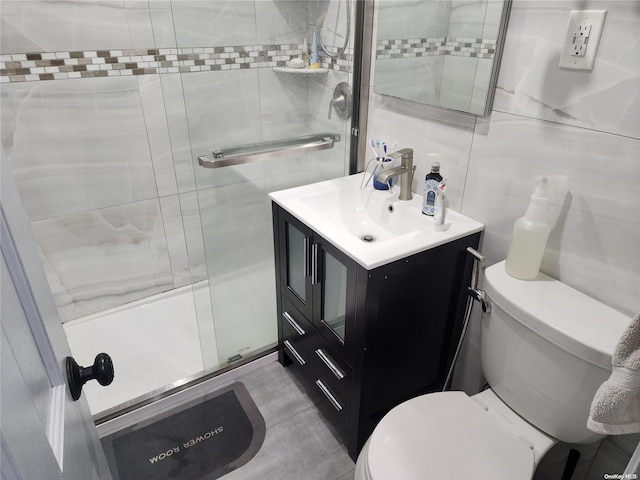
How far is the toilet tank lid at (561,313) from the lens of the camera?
975 millimetres

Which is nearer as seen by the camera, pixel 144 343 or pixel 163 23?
pixel 163 23

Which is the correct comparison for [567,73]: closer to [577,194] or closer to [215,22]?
[577,194]

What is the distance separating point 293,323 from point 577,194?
42.1 inches

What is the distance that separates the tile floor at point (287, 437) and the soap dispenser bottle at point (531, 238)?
91 centimetres

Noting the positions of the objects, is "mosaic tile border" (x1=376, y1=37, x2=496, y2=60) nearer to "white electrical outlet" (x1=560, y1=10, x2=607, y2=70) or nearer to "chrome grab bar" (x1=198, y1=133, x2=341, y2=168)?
"white electrical outlet" (x1=560, y1=10, x2=607, y2=70)

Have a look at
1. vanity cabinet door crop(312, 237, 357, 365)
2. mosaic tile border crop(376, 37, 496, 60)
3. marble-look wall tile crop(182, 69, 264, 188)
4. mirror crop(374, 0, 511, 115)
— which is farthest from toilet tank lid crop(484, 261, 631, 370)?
marble-look wall tile crop(182, 69, 264, 188)

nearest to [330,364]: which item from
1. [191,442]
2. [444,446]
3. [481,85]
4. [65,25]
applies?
[444,446]

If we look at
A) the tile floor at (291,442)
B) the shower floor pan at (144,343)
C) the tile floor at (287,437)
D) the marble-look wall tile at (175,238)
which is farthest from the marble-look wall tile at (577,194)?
the marble-look wall tile at (175,238)

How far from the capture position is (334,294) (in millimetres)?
1432

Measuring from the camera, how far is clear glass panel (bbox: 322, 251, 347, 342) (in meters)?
1.37

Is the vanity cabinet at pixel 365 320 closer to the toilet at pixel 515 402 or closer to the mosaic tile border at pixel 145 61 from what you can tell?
the toilet at pixel 515 402

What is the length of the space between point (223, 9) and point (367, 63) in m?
0.56

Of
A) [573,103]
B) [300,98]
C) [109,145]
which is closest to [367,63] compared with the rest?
[300,98]

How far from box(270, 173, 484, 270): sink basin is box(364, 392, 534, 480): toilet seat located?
0.42m
